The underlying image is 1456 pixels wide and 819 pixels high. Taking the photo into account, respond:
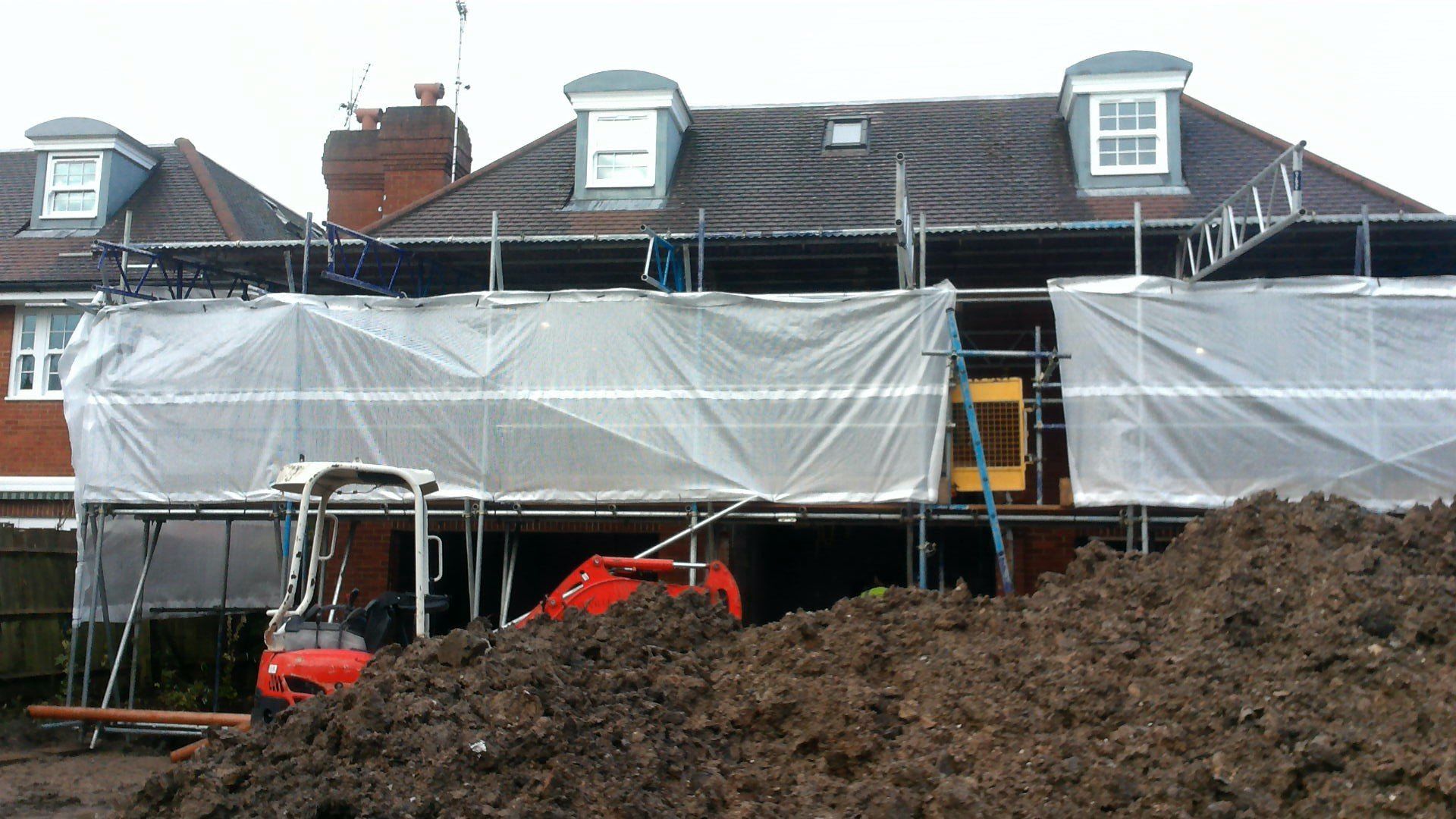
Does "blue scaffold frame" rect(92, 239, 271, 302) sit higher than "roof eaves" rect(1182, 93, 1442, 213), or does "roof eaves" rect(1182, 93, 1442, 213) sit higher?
"roof eaves" rect(1182, 93, 1442, 213)

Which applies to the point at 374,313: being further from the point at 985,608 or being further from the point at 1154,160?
the point at 1154,160

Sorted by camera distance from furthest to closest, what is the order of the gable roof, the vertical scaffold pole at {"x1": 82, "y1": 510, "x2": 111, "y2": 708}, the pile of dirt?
the gable roof < the vertical scaffold pole at {"x1": 82, "y1": 510, "x2": 111, "y2": 708} < the pile of dirt

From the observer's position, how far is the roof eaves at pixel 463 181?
629 inches

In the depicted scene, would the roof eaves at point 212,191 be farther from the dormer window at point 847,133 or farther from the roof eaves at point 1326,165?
the roof eaves at point 1326,165

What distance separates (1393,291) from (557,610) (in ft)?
23.5

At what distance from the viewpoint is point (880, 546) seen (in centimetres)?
1464

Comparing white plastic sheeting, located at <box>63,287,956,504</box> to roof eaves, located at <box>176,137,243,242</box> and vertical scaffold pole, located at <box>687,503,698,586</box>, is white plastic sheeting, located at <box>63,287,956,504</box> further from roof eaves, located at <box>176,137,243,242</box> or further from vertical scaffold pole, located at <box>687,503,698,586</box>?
roof eaves, located at <box>176,137,243,242</box>

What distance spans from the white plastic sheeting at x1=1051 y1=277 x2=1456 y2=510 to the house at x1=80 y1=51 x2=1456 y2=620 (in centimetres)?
51

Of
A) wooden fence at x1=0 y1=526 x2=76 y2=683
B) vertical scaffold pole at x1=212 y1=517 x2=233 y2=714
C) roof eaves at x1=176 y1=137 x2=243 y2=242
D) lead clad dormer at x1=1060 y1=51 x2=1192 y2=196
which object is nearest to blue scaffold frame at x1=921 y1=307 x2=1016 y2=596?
lead clad dormer at x1=1060 y1=51 x2=1192 y2=196

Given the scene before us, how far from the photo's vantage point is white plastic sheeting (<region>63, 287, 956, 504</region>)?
34.7ft

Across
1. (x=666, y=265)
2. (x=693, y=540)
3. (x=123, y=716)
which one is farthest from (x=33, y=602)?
(x=666, y=265)

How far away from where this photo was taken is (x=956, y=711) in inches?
258

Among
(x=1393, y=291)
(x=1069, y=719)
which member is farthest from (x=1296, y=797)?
(x=1393, y=291)

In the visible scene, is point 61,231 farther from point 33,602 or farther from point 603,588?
point 603,588
